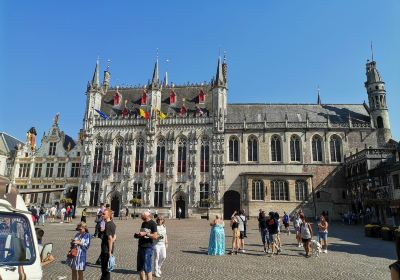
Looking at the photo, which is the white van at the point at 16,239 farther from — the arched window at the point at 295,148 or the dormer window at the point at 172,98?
the dormer window at the point at 172,98

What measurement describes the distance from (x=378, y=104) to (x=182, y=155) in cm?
3033

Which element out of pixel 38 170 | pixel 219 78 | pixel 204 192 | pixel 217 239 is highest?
pixel 219 78

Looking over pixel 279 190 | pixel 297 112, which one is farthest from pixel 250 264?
pixel 297 112

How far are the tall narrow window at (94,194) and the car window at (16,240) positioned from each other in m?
41.8

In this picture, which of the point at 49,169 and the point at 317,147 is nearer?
the point at 317,147

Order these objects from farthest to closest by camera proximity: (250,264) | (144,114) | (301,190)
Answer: (144,114), (301,190), (250,264)

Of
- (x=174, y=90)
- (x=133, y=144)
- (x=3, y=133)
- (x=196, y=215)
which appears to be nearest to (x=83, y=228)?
(x=196, y=215)

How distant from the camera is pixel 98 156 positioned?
152ft

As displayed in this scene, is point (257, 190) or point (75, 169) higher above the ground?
point (75, 169)

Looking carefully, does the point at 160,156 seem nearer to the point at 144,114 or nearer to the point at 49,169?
the point at 144,114

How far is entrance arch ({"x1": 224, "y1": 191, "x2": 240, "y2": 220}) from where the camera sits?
41.8 metres

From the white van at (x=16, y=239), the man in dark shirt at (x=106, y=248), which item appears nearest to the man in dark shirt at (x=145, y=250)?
the man in dark shirt at (x=106, y=248)

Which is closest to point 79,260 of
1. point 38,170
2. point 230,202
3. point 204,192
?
point 204,192

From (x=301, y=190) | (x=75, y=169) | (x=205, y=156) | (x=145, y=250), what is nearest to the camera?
(x=145, y=250)
